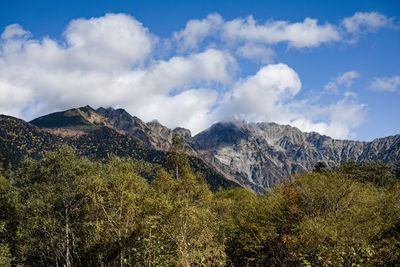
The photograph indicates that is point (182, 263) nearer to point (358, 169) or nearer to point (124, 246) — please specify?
point (124, 246)

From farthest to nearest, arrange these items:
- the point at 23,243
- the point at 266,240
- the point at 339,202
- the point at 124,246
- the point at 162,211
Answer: the point at 23,243, the point at 266,240, the point at 339,202, the point at 124,246, the point at 162,211

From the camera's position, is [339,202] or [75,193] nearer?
[339,202]

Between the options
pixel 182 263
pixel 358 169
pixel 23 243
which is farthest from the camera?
pixel 358 169

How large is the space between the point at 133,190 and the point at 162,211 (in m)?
10.8

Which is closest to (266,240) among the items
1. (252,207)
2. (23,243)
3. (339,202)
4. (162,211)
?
Result: (252,207)

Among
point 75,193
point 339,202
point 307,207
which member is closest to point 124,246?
point 75,193

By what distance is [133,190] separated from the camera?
48906mm

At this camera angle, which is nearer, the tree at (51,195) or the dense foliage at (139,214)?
the dense foliage at (139,214)

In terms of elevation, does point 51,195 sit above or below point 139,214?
above

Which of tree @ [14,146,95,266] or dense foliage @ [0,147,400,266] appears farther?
tree @ [14,146,95,266]

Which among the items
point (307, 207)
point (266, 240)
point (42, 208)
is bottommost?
point (266, 240)

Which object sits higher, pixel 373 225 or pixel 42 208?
pixel 42 208

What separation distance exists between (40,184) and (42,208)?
357 centimetres

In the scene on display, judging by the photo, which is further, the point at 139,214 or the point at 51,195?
the point at 51,195
